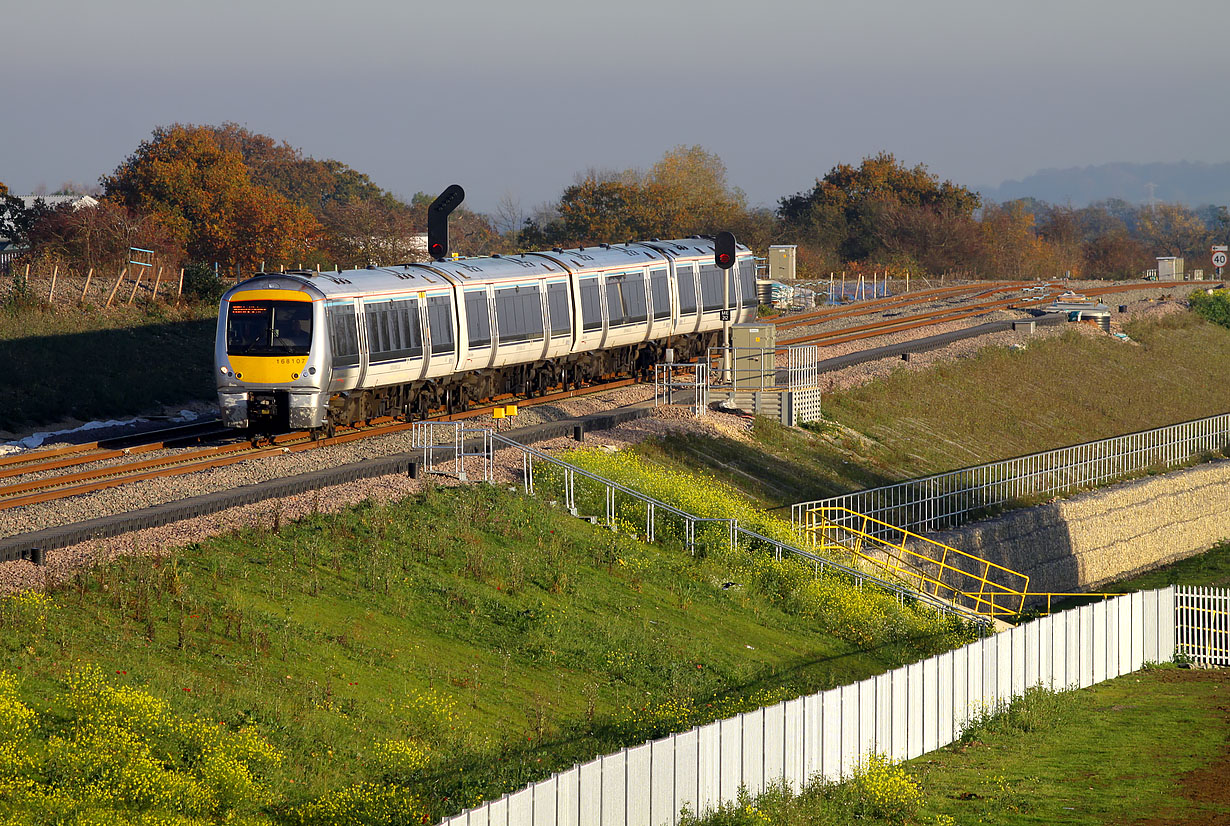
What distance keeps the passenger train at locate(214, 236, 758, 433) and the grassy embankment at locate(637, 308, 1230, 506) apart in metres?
5.35

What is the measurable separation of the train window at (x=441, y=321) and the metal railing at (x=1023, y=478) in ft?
28.1

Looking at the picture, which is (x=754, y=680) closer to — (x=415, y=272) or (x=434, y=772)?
(x=434, y=772)

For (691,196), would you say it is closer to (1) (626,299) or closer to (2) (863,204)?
(2) (863,204)

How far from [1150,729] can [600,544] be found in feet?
28.6

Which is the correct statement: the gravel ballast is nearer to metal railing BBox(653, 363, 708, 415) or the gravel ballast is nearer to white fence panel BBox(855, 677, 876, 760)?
metal railing BBox(653, 363, 708, 415)

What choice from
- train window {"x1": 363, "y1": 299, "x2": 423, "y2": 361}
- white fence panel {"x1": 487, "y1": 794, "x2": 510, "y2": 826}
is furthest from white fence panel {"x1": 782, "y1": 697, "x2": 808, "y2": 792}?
train window {"x1": 363, "y1": 299, "x2": 423, "y2": 361}

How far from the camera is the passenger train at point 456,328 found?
2911 centimetres

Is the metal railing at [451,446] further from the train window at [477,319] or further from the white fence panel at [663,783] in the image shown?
the white fence panel at [663,783]

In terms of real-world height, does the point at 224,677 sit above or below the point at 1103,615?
above

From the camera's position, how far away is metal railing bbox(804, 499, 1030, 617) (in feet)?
95.4

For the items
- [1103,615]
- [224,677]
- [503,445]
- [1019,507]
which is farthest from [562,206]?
[224,677]

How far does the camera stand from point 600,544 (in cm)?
2414

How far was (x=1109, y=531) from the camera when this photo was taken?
39281 mm

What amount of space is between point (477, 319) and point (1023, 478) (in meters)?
15.1
